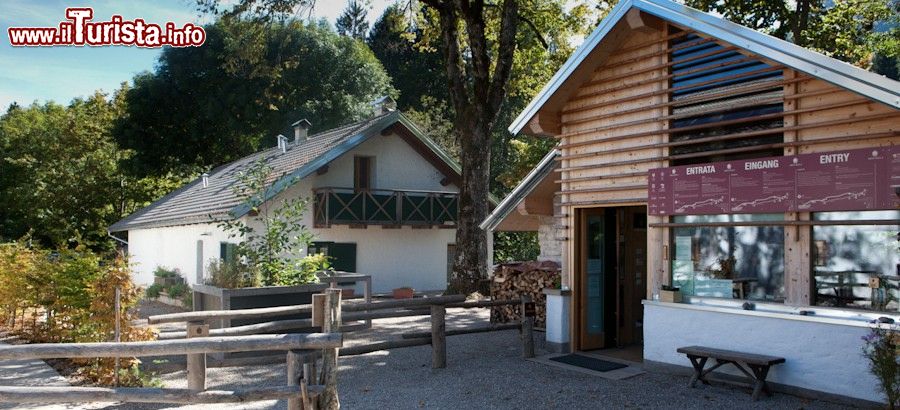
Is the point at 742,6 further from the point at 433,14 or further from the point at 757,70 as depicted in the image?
the point at 757,70

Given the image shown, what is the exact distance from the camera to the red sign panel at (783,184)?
7324 millimetres

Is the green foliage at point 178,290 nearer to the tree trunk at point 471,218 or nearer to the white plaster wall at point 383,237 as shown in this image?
the white plaster wall at point 383,237

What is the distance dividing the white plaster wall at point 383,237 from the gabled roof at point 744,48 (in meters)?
13.1

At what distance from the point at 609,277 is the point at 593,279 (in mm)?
380

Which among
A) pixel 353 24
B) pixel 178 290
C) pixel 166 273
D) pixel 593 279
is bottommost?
pixel 178 290

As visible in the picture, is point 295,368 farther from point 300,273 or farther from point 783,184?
point 300,273

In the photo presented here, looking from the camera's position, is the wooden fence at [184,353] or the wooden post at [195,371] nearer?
the wooden fence at [184,353]

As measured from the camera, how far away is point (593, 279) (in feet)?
36.2

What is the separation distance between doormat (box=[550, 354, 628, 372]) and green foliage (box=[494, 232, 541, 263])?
776 inches

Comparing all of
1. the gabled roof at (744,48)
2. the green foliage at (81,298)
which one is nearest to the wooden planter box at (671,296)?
the gabled roof at (744,48)

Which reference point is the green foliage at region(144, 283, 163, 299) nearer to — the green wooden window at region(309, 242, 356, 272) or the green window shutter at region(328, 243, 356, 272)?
the green wooden window at region(309, 242, 356, 272)

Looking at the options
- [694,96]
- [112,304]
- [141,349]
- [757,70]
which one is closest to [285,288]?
[112,304]

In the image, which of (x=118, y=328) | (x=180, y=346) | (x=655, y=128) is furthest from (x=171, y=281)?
(x=180, y=346)

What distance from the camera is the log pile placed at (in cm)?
1380
